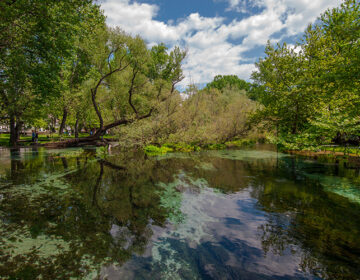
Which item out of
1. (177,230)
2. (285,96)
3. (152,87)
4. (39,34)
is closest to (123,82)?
(152,87)

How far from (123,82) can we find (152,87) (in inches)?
184

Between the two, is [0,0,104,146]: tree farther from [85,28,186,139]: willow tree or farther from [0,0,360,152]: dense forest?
[85,28,186,139]: willow tree

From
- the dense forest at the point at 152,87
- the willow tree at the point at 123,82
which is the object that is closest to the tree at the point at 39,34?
the dense forest at the point at 152,87

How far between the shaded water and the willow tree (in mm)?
19074

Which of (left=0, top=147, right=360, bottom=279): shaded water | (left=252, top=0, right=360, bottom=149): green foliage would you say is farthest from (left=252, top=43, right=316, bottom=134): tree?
(left=0, top=147, right=360, bottom=279): shaded water

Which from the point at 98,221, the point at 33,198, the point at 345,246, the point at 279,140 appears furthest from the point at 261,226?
the point at 279,140

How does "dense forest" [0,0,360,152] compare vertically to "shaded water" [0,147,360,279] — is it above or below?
above

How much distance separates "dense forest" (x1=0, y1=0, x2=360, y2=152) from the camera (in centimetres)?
1298

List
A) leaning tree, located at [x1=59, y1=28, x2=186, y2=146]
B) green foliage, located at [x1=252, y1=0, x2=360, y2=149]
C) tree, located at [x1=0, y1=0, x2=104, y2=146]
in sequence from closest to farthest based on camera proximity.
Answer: tree, located at [x1=0, y1=0, x2=104, y2=146] < green foliage, located at [x1=252, y1=0, x2=360, y2=149] < leaning tree, located at [x1=59, y1=28, x2=186, y2=146]

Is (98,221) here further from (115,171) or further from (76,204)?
(115,171)

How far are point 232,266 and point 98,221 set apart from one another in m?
4.35

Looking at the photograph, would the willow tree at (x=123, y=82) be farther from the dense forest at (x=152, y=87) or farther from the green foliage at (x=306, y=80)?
the green foliage at (x=306, y=80)

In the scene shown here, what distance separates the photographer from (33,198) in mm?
8547

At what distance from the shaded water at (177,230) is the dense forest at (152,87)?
6789 millimetres
